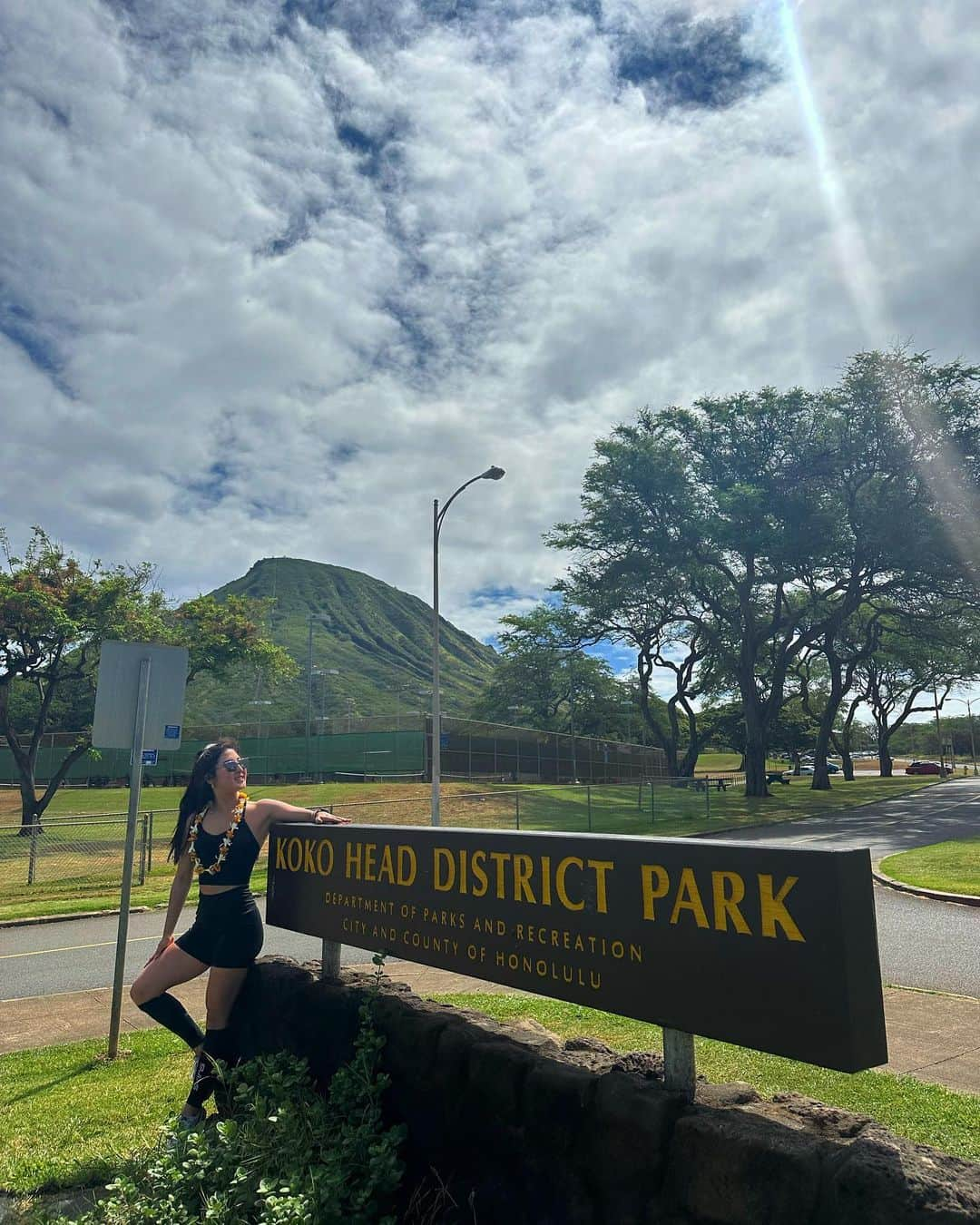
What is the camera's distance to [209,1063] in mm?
4426

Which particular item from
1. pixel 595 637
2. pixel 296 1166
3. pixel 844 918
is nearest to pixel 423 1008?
pixel 296 1166

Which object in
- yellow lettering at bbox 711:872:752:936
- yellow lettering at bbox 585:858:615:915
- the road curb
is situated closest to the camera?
yellow lettering at bbox 711:872:752:936

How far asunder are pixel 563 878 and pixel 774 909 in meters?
0.88

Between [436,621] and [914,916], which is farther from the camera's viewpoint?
[436,621]

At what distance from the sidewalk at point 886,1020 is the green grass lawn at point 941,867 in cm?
634

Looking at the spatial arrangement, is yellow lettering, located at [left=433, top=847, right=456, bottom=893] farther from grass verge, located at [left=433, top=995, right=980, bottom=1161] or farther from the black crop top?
grass verge, located at [left=433, top=995, right=980, bottom=1161]

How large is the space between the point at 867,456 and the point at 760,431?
4.56 m

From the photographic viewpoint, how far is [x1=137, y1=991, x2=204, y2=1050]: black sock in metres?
4.52

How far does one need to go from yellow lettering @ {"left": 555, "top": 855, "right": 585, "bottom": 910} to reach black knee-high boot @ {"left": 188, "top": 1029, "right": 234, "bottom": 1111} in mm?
2044

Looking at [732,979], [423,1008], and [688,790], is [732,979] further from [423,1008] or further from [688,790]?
[688,790]

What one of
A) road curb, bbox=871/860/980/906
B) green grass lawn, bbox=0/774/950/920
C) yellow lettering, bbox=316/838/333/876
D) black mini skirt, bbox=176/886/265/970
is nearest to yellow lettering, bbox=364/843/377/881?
yellow lettering, bbox=316/838/333/876

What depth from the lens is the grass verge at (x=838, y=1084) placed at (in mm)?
4344

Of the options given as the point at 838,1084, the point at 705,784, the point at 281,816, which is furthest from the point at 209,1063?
the point at 705,784

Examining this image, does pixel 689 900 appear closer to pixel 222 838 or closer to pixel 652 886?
pixel 652 886
